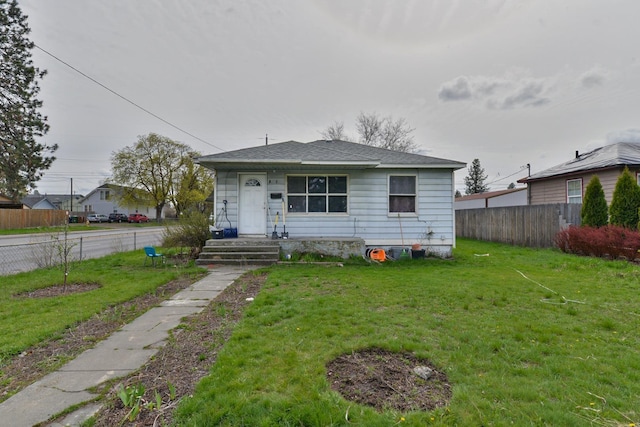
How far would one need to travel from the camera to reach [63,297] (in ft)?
18.6

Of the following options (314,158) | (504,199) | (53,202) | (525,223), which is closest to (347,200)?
(314,158)

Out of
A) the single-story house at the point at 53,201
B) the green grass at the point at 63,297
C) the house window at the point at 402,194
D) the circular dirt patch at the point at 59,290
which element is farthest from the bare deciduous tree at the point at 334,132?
the single-story house at the point at 53,201

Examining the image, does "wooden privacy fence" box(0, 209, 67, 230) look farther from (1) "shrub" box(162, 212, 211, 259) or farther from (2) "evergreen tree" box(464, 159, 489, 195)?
(2) "evergreen tree" box(464, 159, 489, 195)

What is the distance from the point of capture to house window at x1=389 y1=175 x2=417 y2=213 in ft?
33.8

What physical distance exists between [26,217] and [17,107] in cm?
2350

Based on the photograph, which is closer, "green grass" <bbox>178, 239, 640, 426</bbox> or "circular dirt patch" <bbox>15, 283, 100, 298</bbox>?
"green grass" <bbox>178, 239, 640, 426</bbox>

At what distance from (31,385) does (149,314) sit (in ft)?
A: 6.59

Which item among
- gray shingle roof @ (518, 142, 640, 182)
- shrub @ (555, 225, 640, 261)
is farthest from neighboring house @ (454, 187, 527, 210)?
shrub @ (555, 225, 640, 261)

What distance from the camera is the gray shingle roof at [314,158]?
9391mm

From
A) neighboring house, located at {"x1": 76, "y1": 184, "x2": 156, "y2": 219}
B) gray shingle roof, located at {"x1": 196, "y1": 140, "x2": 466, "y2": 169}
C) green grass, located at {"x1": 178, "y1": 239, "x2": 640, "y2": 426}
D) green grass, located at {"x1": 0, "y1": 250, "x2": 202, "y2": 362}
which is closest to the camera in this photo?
green grass, located at {"x1": 178, "y1": 239, "x2": 640, "y2": 426}

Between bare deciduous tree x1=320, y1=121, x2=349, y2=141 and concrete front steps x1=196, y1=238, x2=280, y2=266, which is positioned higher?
bare deciduous tree x1=320, y1=121, x2=349, y2=141

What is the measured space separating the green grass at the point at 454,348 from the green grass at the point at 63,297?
2381 millimetres

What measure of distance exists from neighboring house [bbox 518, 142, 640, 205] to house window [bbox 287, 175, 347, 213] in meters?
11.1

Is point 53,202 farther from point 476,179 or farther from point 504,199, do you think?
point 476,179
